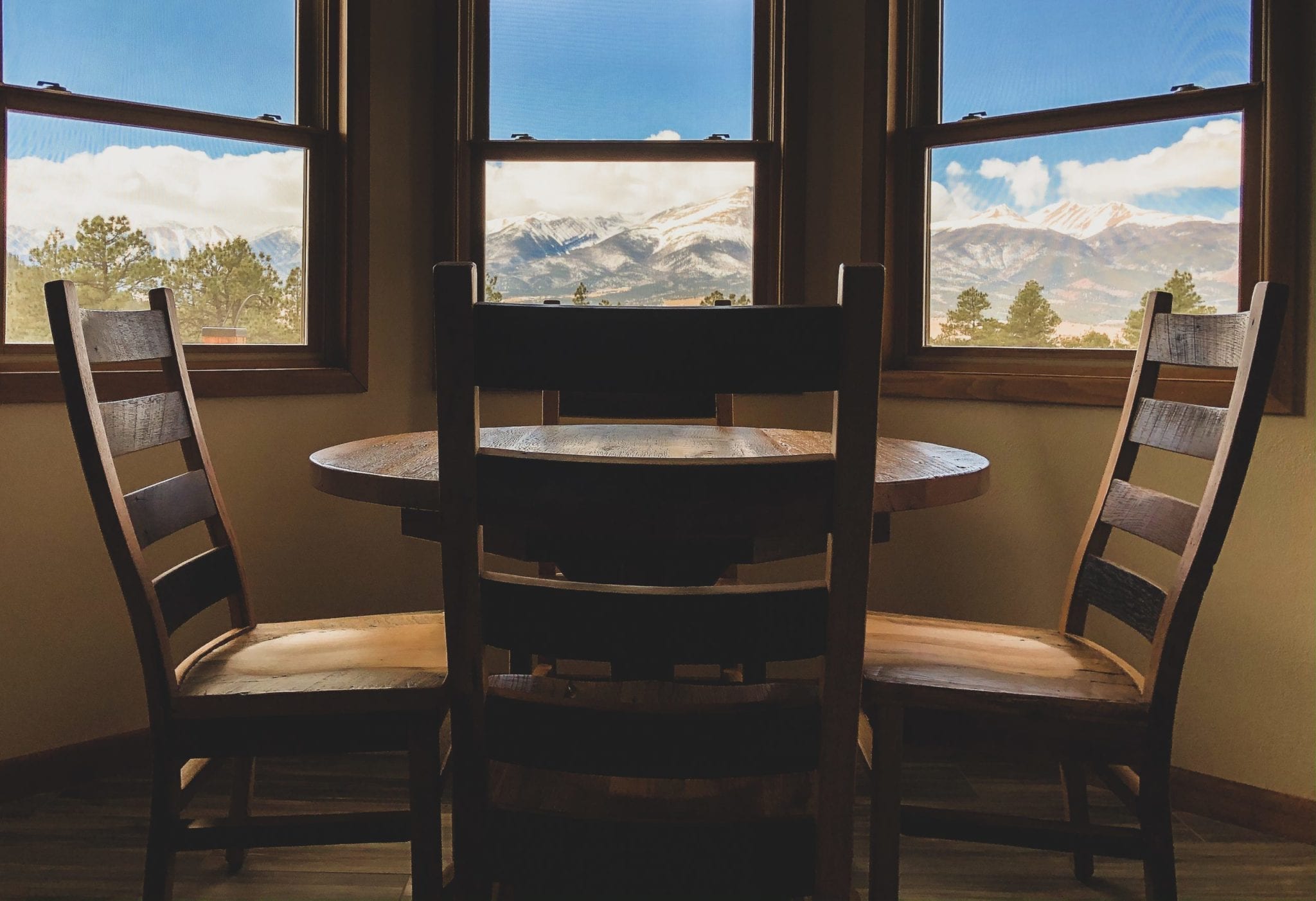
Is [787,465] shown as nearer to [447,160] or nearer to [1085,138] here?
[1085,138]

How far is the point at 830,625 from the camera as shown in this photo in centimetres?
90

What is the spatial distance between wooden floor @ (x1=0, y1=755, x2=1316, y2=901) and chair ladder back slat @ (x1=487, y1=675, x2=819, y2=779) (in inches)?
38.4

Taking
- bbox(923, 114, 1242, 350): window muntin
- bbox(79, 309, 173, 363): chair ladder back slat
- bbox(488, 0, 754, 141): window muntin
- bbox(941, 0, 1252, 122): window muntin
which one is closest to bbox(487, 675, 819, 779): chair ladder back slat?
bbox(79, 309, 173, 363): chair ladder back slat

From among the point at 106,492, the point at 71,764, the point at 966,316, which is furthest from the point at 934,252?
the point at 71,764

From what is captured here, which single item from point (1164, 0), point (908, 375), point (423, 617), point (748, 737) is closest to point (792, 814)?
point (748, 737)

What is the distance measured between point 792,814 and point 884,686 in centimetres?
39

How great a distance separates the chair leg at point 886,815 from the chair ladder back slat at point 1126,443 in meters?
0.52

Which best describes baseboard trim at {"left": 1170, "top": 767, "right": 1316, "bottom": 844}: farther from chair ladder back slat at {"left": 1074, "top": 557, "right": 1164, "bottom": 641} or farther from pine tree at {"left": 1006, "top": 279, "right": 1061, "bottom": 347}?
pine tree at {"left": 1006, "top": 279, "right": 1061, "bottom": 347}

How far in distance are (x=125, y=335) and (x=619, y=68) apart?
5.75 ft

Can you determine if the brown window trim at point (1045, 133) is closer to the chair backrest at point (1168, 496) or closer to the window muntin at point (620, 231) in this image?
the window muntin at point (620, 231)

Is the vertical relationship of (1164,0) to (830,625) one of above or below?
above

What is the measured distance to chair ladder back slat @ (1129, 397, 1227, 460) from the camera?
4.20 feet

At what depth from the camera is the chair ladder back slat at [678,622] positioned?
89cm

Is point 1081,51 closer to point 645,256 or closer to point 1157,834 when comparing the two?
point 645,256
